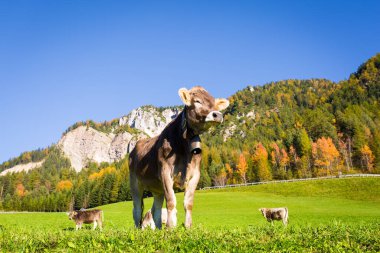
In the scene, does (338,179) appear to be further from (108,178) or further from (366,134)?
(108,178)

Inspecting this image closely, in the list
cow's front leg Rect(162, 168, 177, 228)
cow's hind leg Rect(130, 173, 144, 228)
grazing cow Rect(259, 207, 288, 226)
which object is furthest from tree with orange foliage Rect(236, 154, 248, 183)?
cow's front leg Rect(162, 168, 177, 228)

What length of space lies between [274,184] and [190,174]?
3213 inches

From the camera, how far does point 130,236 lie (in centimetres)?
584

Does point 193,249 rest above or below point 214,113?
below

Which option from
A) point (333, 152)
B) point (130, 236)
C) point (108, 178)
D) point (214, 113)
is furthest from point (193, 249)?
point (108, 178)

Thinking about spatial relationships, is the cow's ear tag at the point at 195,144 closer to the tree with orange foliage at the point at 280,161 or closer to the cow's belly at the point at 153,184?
the cow's belly at the point at 153,184

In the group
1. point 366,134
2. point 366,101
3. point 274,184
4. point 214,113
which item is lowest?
point 274,184

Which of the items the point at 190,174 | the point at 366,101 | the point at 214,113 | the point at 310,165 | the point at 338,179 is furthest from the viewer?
the point at 366,101

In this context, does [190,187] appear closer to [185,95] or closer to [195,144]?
[195,144]

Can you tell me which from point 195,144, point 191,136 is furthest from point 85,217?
point 195,144

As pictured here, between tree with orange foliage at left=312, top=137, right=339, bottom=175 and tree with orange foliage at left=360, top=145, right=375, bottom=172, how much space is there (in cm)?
791

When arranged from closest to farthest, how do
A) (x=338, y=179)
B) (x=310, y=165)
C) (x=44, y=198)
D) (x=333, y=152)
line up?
(x=338, y=179), (x=333, y=152), (x=310, y=165), (x=44, y=198)

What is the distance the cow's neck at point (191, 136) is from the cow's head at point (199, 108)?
89 mm

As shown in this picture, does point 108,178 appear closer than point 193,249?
No
